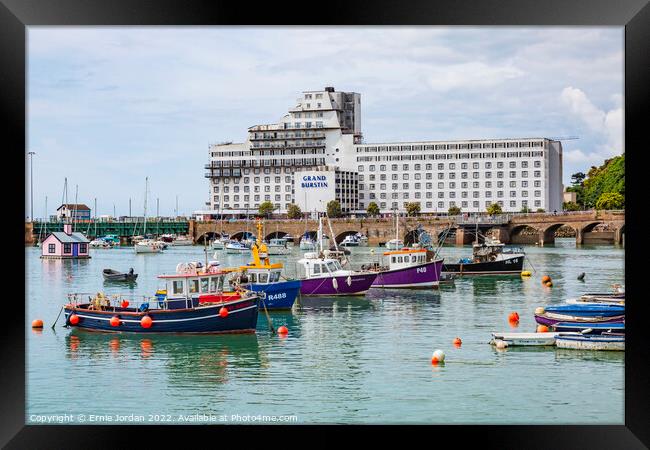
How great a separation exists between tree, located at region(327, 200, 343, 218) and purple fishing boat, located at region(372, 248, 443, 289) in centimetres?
3955

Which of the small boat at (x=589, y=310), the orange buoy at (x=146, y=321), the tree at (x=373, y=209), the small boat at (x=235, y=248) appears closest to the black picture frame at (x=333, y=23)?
the small boat at (x=589, y=310)

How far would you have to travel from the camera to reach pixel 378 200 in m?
67.8

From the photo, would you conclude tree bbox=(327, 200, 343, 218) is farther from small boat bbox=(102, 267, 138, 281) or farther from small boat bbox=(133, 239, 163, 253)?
small boat bbox=(102, 267, 138, 281)

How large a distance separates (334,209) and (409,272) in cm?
4063

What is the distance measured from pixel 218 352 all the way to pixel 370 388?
3989 millimetres

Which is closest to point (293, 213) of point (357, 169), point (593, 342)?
point (357, 169)

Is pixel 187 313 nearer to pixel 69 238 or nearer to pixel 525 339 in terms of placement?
pixel 525 339

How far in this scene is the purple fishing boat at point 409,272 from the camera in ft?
91.4

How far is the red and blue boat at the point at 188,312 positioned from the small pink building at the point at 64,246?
98.8ft

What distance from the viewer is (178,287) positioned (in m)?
17.3

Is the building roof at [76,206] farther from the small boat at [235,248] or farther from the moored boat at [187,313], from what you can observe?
the moored boat at [187,313]

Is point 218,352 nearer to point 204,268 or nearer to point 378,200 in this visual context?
point 204,268

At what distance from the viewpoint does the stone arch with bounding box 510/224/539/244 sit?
57.2 metres
